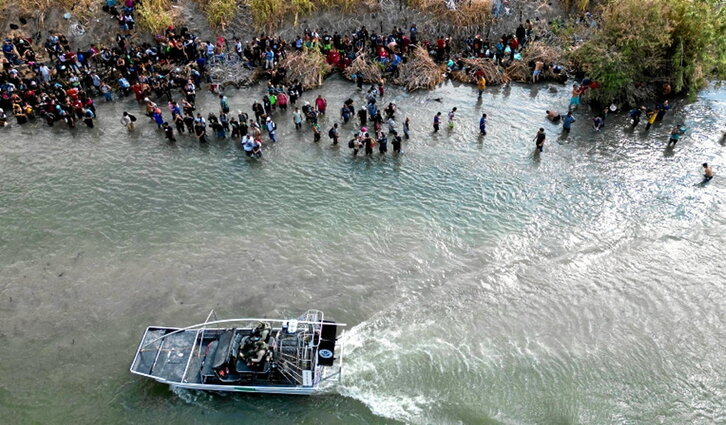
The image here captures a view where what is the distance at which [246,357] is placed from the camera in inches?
590

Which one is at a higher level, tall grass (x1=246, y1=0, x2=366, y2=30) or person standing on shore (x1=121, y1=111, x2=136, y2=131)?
tall grass (x1=246, y1=0, x2=366, y2=30)

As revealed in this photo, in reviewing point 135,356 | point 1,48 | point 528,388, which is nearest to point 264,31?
point 1,48

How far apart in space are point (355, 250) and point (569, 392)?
945 cm

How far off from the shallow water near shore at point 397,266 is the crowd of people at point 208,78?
975 mm

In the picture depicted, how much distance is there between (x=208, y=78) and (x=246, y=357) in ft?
71.9

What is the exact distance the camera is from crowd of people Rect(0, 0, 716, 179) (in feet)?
87.4

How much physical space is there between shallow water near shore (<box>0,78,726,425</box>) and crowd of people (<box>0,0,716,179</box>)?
975 millimetres

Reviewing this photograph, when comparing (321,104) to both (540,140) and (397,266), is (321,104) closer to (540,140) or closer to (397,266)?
(540,140)

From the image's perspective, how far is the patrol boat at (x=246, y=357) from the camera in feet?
49.0

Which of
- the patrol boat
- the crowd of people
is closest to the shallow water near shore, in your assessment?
the patrol boat

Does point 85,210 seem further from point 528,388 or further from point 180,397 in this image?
point 528,388

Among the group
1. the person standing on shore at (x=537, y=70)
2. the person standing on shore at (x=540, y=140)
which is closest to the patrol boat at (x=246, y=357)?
the person standing on shore at (x=540, y=140)

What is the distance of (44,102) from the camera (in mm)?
27500

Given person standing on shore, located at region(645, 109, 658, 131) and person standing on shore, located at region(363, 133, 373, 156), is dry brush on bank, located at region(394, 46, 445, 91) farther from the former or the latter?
person standing on shore, located at region(645, 109, 658, 131)
